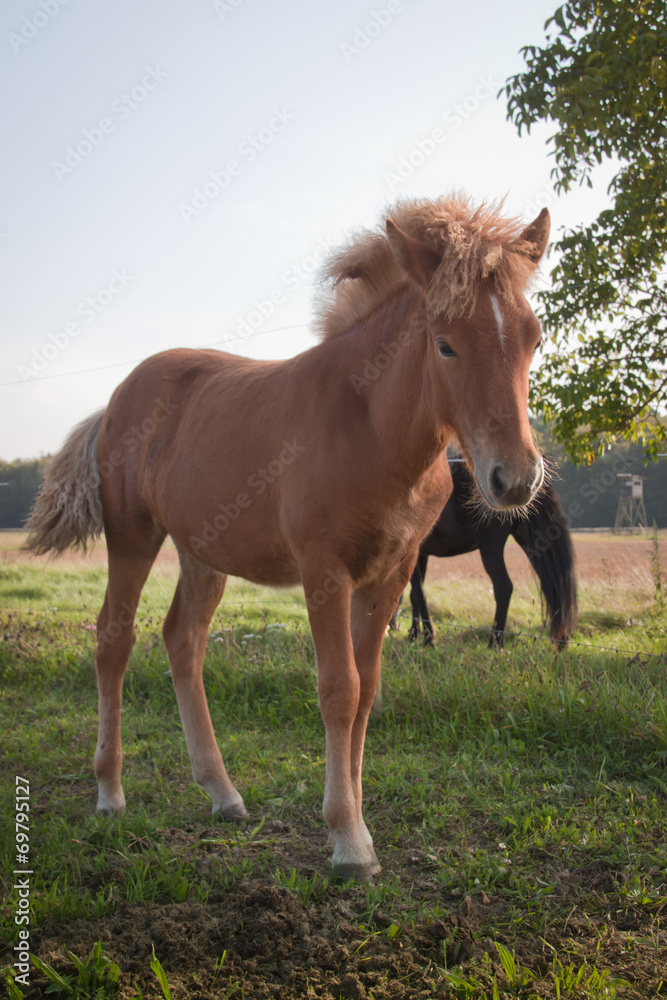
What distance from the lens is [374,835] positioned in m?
3.14

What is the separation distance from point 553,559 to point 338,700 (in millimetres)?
4014

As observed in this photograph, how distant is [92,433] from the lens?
13.9ft

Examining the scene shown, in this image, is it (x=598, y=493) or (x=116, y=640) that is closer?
(x=116, y=640)

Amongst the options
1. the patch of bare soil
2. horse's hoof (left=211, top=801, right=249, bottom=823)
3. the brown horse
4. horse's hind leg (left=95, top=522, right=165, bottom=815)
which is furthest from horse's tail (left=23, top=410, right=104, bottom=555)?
the patch of bare soil

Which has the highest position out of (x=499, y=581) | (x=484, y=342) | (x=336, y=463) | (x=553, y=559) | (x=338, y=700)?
(x=484, y=342)

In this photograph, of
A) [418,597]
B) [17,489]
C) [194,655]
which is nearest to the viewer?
[194,655]

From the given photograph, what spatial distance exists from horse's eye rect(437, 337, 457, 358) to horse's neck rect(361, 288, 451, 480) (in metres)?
0.12

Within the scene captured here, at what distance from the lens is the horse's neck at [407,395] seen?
2641 mm

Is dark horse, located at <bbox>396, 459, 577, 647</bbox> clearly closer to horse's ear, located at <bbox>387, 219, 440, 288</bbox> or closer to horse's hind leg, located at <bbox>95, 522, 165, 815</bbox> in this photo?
horse's hind leg, located at <bbox>95, 522, 165, 815</bbox>

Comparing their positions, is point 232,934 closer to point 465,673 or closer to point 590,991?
point 590,991

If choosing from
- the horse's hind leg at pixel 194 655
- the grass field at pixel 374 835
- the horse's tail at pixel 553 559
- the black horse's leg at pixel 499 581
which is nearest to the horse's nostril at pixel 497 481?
the grass field at pixel 374 835

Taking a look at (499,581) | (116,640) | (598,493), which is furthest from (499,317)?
(598,493)

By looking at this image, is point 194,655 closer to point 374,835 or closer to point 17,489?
point 374,835

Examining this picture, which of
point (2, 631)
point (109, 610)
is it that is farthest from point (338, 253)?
point (2, 631)
